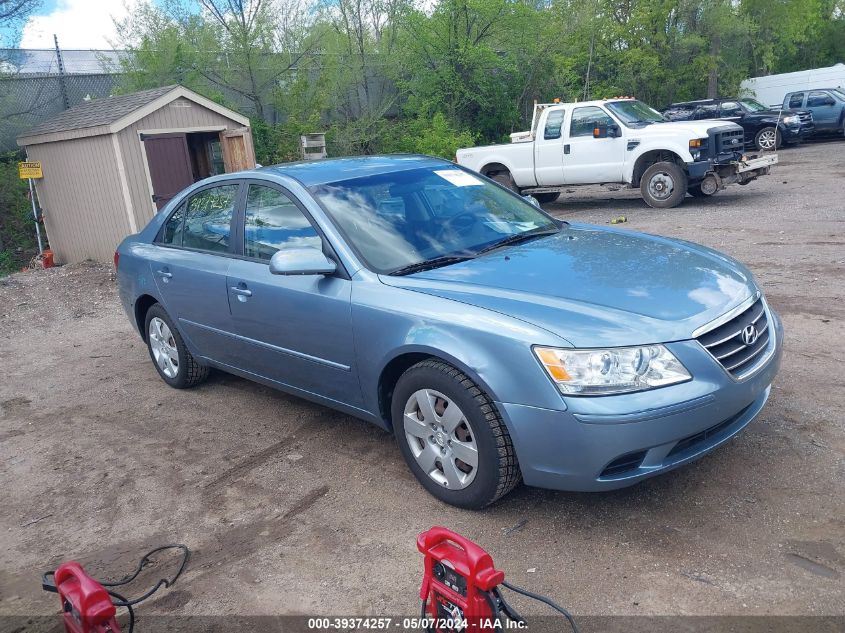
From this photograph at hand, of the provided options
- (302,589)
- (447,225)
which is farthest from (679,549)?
(447,225)

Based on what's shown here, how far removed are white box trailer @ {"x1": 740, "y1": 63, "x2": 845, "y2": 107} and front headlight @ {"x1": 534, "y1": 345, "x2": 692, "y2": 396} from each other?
Answer: 90.7 ft

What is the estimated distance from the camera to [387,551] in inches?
135

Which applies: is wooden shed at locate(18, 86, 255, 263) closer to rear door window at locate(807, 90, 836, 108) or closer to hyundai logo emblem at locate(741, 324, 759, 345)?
hyundai logo emblem at locate(741, 324, 759, 345)

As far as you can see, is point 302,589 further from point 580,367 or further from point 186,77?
point 186,77

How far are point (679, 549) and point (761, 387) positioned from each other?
0.87 m

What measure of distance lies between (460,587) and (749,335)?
196 centimetres

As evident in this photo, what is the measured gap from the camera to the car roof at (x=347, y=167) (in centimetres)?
458

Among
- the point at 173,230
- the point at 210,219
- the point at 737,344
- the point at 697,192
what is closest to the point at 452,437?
the point at 737,344

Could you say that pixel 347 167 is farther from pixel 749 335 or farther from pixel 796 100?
pixel 796 100

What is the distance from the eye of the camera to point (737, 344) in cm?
345

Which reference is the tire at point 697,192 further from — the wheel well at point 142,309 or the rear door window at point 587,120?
the wheel well at point 142,309

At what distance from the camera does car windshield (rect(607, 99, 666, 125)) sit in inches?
518

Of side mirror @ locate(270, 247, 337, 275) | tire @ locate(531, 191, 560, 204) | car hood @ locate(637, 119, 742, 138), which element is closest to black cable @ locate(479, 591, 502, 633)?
side mirror @ locate(270, 247, 337, 275)

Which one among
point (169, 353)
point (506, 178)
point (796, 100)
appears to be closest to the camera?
point (169, 353)
